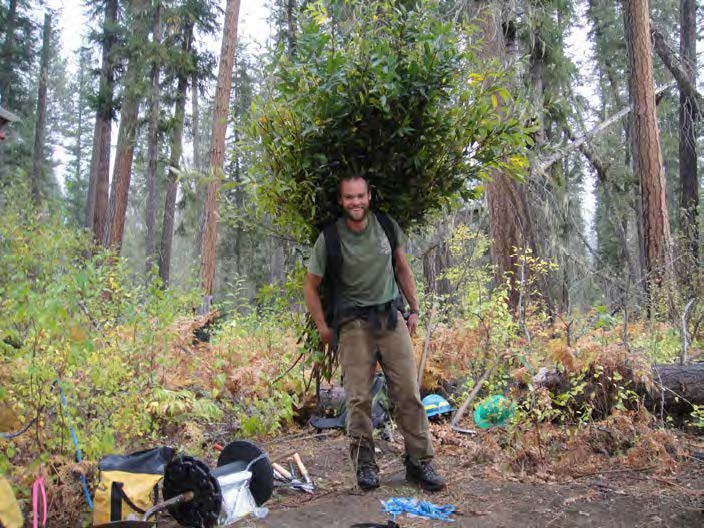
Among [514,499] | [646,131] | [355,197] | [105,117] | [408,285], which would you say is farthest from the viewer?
[105,117]

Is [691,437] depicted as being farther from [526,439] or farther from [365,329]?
[365,329]

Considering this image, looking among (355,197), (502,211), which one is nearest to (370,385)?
(355,197)

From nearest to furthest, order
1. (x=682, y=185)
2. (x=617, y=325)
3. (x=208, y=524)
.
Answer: (x=208, y=524) < (x=617, y=325) < (x=682, y=185)

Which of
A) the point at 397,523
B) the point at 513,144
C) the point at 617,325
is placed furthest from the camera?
the point at 617,325

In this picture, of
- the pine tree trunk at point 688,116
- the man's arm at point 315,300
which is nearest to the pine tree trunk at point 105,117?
the man's arm at point 315,300

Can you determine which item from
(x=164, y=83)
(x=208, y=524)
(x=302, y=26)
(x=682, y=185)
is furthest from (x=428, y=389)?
(x=164, y=83)

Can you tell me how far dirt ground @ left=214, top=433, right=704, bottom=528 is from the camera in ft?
11.3

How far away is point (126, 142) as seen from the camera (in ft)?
62.2

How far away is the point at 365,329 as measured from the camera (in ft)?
13.8

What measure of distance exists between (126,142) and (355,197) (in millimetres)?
17113

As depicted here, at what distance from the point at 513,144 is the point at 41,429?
3.86 m

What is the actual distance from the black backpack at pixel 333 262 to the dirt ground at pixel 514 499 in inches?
50.4

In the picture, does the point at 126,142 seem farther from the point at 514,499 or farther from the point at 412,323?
the point at 514,499

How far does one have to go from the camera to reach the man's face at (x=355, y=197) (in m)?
4.05
